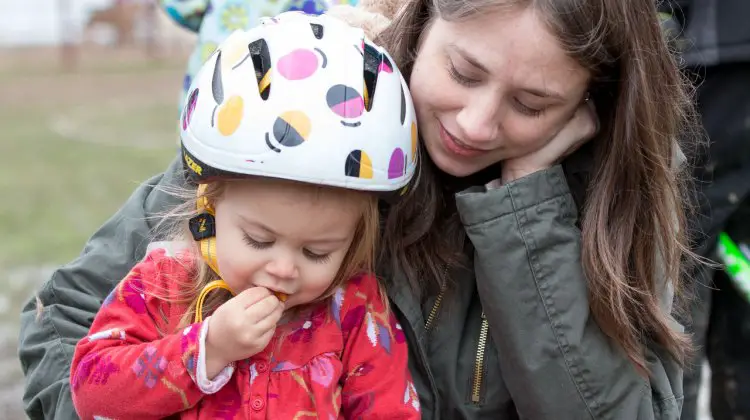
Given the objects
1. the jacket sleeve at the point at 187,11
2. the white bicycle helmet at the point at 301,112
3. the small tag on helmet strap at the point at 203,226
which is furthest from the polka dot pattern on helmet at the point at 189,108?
the jacket sleeve at the point at 187,11

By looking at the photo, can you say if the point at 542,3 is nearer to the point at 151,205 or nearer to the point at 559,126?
the point at 559,126

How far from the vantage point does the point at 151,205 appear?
2.80m

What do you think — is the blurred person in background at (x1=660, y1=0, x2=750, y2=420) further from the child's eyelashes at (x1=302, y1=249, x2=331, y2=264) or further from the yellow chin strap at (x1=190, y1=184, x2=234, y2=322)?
the yellow chin strap at (x1=190, y1=184, x2=234, y2=322)

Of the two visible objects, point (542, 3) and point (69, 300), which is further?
point (69, 300)

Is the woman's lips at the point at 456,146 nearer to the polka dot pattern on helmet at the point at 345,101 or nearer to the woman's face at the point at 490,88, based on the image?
the woman's face at the point at 490,88

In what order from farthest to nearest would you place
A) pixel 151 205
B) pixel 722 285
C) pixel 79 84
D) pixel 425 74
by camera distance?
pixel 79 84
pixel 722 285
pixel 151 205
pixel 425 74

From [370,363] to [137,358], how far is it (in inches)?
23.0

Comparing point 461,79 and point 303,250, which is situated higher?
point 461,79

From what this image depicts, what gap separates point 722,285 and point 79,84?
17893 millimetres

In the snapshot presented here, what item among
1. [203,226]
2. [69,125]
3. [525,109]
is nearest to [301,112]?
[203,226]

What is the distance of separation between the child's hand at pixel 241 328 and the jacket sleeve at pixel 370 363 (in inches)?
10.1

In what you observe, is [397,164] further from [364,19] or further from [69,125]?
[69,125]

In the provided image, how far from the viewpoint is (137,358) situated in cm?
233

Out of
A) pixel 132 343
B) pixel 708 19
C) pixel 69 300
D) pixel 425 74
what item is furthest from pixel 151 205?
pixel 708 19
